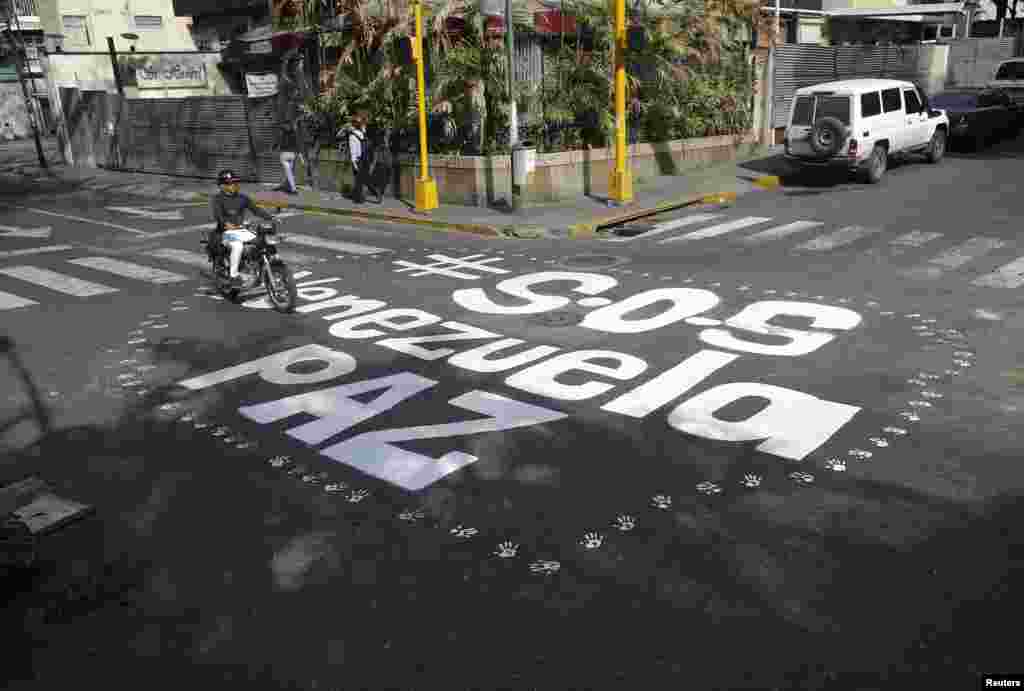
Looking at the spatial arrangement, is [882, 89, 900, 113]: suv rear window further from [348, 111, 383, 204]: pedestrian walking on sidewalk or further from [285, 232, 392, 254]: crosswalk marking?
[285, 232, 392, 254]: crosswalk marking

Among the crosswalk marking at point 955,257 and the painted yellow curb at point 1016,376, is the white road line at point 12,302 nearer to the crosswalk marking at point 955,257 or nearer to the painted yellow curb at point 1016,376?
the painted yellow curb at point 1016,376

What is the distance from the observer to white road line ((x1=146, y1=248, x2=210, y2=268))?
1441 centimetres

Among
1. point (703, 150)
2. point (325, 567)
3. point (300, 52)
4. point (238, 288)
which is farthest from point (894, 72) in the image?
point (325, 567)

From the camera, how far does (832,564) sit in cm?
489

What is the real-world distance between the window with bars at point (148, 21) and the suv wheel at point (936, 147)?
4336cm

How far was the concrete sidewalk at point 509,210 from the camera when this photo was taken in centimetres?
1675

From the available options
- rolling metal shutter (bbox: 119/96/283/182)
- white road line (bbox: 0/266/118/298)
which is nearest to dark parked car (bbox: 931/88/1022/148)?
rolling metal shutter (bbox: 119/96/283/182)

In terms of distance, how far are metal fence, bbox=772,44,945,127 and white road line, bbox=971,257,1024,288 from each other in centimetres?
1256

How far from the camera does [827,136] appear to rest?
18.7m

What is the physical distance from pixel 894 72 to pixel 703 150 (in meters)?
15.3

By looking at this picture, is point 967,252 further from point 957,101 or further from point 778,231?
point 957,101

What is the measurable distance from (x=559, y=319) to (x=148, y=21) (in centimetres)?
4685

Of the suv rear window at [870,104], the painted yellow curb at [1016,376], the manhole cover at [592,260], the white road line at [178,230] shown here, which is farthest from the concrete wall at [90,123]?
the painted yellow curb at [1016,376]

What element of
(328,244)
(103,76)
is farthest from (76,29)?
(328,244)
